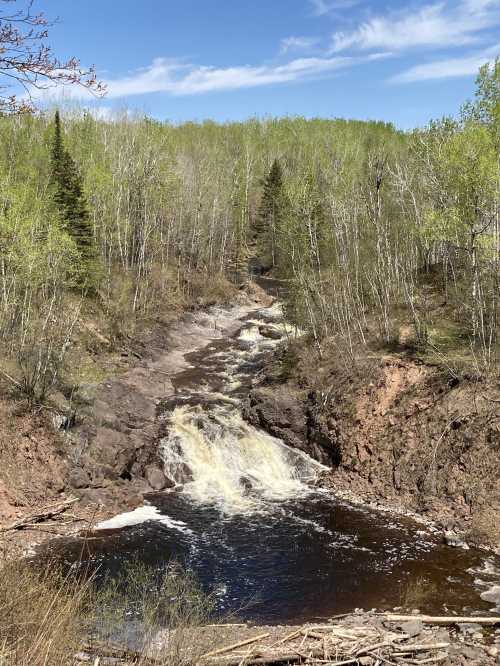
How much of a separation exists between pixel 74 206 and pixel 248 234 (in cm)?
3353

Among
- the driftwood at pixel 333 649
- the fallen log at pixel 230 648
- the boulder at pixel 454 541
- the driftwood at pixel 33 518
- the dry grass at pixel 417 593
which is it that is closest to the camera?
the fallen log at pixel 230 648

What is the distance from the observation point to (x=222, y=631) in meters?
11.2

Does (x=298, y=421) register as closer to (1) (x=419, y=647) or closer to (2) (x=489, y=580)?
(2) (x=489, y=580)

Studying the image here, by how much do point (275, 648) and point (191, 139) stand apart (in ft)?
238

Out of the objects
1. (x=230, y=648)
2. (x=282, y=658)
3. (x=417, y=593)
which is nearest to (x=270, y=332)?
(x=417, y=593)

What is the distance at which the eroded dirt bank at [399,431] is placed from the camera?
19250mm

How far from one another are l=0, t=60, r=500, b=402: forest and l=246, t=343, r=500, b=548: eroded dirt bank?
145cm

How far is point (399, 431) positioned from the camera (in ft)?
74.3

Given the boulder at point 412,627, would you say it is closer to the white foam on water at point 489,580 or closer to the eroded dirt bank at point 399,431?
the white foam on water at point 489,580

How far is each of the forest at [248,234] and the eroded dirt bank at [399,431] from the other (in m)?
1.45

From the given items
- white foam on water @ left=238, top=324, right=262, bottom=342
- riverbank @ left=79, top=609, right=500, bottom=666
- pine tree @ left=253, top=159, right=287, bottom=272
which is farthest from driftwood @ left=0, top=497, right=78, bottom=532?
pine tree @ left=253, top=159, right=287, bottom=272

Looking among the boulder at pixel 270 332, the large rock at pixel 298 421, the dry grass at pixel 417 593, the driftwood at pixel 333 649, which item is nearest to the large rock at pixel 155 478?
the large rock at pixel 298 421

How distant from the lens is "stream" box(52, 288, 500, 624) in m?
14.2

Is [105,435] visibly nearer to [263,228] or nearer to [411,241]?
[411,241]
